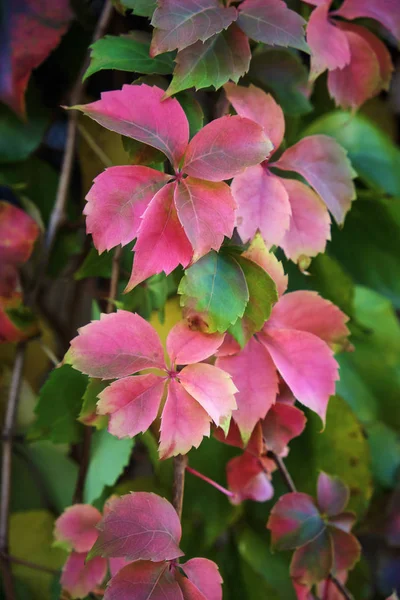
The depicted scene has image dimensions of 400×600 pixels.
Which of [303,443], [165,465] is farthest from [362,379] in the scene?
[165,465]

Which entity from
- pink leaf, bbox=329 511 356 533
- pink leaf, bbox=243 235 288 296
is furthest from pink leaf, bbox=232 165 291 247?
pink leaf, bbox=329 511 356 533

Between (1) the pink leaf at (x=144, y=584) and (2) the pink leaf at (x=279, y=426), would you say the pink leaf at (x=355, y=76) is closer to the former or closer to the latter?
(2) the pink leaf at (x=279, y=426)

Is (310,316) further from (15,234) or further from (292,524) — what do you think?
(15,234)

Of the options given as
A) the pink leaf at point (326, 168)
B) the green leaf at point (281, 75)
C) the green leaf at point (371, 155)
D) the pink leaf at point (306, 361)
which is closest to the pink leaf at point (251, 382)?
the pink leaf at point (306, 361)

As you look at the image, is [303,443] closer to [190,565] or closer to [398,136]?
[190,565]

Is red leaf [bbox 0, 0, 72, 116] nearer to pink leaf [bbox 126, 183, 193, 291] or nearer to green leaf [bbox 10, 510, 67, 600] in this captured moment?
pink leaf [bbox 126, 183, 193, 291]

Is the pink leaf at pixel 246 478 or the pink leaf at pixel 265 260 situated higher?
the pink leaf at pixel 265 260
